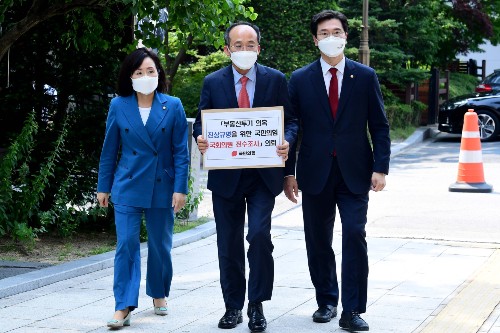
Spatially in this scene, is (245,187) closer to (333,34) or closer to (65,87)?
(333,34)

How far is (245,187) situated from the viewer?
699cm

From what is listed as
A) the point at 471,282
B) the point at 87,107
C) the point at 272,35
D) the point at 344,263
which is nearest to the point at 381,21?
the point at 272,35

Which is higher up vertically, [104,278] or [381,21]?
[381,21]

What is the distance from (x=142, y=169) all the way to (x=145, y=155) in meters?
0.10

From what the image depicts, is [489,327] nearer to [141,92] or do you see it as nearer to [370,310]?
[370,310]

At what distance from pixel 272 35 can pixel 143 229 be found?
12.4m

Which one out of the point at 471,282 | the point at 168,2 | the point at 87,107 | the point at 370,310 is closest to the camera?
the point at 370,310

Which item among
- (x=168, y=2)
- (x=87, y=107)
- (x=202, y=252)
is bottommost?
(x=202, y=252)

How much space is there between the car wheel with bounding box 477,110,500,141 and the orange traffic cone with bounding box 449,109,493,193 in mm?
9120

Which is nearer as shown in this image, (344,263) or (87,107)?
(344,263)

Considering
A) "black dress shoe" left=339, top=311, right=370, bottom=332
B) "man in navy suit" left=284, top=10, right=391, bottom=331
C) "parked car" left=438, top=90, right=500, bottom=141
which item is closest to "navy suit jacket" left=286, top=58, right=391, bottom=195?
"man in navy suit" left=284, top=10, right=391, bottom=331

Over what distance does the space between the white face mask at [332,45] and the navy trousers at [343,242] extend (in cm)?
68

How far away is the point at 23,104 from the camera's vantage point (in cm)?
1048

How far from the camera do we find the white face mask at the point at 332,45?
6945mm
